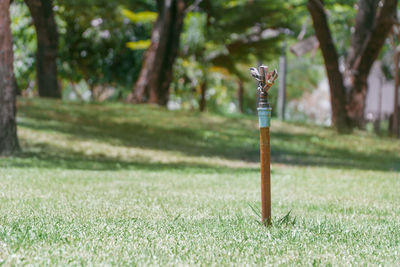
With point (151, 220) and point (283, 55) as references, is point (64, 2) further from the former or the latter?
point (151, 220)

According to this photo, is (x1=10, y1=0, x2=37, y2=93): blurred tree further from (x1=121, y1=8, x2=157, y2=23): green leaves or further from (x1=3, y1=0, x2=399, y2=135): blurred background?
(x1=121, y1=8, x2=157, y2=23): green leaves

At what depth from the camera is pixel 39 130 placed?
16.8 meters

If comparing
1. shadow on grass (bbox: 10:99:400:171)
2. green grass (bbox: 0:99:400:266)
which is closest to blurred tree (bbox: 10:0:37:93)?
shadow on grass (bbox: 10:99:400:171)

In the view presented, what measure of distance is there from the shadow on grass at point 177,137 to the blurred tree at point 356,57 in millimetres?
2125

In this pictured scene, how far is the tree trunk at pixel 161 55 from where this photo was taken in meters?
21.7

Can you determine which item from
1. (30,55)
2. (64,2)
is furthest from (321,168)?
(30,55)

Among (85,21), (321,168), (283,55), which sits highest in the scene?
(85,21)

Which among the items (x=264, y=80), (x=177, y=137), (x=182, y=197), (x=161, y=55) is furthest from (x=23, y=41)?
(x=264, y=80)

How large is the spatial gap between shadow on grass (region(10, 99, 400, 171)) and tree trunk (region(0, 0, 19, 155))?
0.75m

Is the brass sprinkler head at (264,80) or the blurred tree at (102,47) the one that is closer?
the brass sprinkler head at (264,80)

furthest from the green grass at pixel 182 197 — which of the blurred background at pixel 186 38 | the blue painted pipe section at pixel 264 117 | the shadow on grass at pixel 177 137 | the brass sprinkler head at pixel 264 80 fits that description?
the blurred background at pixel 186 38

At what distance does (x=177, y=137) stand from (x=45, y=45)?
22.7 feet

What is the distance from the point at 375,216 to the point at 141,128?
13728 millimetres

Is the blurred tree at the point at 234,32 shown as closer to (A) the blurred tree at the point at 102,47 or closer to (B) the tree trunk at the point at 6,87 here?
(A) the blurred tree at the point at 102,47
